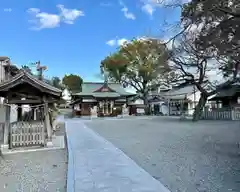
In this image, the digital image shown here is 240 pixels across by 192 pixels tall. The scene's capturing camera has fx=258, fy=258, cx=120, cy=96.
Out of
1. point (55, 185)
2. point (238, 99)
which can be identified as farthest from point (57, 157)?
point (238, 99)

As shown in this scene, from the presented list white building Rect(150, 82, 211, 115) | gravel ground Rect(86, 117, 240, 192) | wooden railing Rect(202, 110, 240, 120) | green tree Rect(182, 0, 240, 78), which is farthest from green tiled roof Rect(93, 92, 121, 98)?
green tree Rect(182, 0, 240, 78)

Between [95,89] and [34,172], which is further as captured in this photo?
[95,89]

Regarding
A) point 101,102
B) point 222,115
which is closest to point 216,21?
point 222,115

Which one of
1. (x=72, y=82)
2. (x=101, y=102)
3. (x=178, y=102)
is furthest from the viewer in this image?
(x=72, y=82)

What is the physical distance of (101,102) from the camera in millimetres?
40000

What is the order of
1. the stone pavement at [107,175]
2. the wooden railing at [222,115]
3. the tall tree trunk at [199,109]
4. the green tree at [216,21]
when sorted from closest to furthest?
1. the stone pavement at [107,175]
2. the green tree at [216,21]
3. the wooden railing at [222,115]
4. the tall tree trunk at [199,109]

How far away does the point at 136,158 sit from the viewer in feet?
26.2

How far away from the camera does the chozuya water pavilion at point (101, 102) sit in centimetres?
3972

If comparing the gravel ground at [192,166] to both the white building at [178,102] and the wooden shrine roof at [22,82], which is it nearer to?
the wooden shrine roof at [22,82]

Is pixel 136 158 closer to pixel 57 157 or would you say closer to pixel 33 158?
pixel 57 157

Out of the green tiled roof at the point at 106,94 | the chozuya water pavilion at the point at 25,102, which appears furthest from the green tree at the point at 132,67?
the chozuya water pavilion at the point at 25,102

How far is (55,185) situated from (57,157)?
3.29 m

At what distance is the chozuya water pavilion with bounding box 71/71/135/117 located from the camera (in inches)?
1564

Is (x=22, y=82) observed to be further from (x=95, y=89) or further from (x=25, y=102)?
(x=95, y=89)
